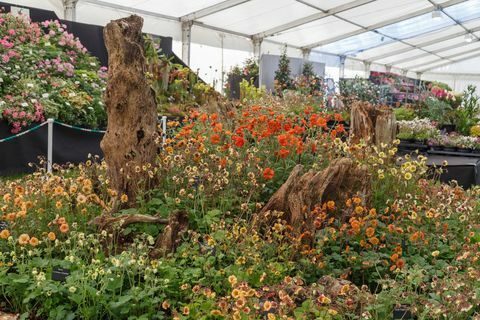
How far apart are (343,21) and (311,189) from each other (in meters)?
14.6

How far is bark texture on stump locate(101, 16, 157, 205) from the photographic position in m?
3.30

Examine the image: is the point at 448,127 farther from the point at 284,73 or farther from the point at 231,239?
the point at 231,239

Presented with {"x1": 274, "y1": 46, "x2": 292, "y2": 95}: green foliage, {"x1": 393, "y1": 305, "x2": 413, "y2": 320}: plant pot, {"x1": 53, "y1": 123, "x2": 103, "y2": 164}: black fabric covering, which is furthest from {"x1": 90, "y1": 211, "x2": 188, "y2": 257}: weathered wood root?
{"x1": 274, "y1": 46, "x2": 292, "y2": 95}: green foliage

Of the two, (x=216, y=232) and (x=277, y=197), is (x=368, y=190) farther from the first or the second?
(x=216, y=232)

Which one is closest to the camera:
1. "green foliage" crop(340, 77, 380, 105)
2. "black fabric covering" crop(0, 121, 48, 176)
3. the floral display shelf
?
"black fabric covering" crop(0, 121, 48, 176)

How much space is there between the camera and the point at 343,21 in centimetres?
1661

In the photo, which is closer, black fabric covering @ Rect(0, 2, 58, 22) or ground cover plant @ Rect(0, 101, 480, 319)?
ground cover plant @ Rect(0, 101, 480, 319)

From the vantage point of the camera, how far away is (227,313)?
200cm

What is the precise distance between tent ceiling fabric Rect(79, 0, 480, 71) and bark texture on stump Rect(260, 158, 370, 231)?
9.56 meters

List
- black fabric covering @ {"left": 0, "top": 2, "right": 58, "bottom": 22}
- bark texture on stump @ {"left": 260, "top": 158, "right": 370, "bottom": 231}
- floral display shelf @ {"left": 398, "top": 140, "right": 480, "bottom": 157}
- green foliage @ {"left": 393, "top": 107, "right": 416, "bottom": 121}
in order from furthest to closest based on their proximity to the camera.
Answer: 1. black fabric covering @ {"left": 0, "top": 2, "right": 58, "bottom": 22}
2. green foliage @ {"left": 393, "top": 107, "right": 416, "bottom": 121}
3. floral display shelf @ {"left": 398, "top": 140, "right": 480, "bottom": 157}
4. bark texture on stump @ {"left": 260, "top": 158, "right": 370, "bottom": 231}

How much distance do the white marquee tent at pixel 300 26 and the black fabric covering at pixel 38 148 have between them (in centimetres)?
466

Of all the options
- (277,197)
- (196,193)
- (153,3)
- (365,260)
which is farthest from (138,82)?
(153,3)

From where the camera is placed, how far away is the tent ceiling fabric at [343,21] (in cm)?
1347

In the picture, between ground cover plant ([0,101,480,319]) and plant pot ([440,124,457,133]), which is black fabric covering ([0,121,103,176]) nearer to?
ground cover plant ([0,101,480,319])
